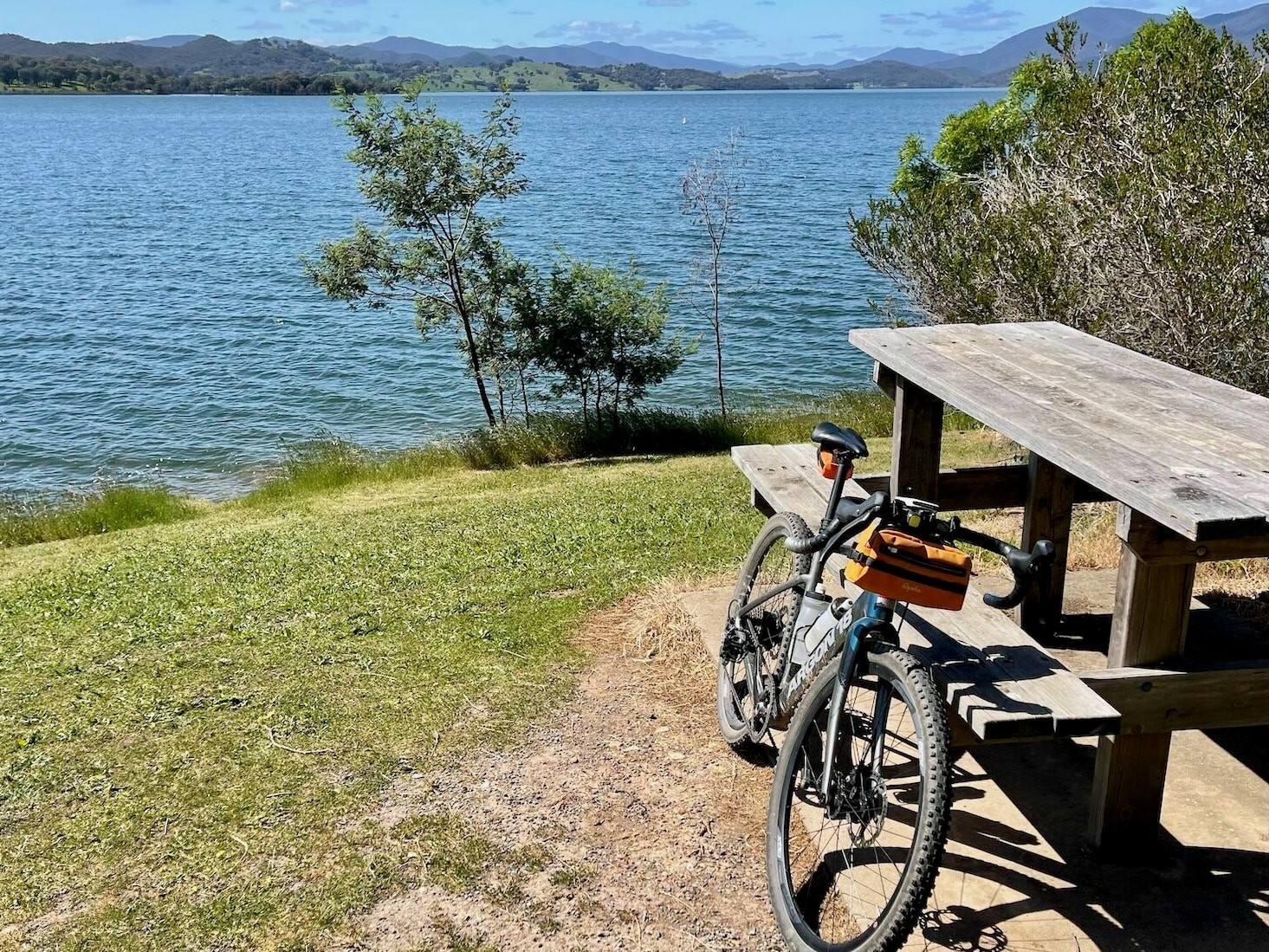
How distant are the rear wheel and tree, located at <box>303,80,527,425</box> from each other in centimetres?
1156

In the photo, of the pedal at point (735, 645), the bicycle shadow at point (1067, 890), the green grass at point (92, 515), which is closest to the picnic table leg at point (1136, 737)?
the bicycle shadow at point (1067, 890)

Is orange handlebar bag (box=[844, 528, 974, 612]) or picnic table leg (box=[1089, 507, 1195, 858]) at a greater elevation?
orange handlebar bag (box=[844, 528, 974, 612])

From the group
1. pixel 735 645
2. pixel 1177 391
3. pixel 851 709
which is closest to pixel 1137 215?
pixel 1177 391

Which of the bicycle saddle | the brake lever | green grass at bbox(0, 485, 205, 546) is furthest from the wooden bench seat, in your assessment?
green grass at bbox(0, 485, 205, 546)

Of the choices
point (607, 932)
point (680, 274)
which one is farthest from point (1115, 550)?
point (680, 274)

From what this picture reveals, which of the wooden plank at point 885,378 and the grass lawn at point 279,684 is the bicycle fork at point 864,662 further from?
the wooden plank at point 885,378

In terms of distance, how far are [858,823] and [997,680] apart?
615 mm

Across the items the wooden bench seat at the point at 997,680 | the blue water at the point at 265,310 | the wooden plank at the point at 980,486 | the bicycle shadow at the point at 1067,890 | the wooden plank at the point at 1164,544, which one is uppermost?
the wooden plank at the point at 1164,544

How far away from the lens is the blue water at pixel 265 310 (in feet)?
65.0

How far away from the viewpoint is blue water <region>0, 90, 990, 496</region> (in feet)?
65.0

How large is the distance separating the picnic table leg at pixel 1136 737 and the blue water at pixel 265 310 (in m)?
14.4

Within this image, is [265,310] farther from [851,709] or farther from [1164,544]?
[1164,544]

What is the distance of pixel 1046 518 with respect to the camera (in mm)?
5547

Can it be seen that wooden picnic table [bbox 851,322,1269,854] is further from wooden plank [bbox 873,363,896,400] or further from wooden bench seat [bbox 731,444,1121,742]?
wooden plank [bbox 873,363,896,400]
